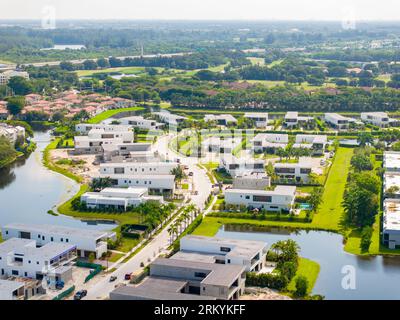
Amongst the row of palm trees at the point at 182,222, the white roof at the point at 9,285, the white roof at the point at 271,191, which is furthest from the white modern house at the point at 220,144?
the white roof at the point at 9,285

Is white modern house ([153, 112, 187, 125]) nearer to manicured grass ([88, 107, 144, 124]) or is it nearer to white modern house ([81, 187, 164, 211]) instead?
manicured grass ([88, 107, 144, 124])

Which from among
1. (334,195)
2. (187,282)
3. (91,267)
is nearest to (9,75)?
(334,195)

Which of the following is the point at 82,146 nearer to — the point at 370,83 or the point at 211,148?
the point at 211,148

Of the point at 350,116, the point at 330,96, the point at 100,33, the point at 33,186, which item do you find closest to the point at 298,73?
the point at 330,96

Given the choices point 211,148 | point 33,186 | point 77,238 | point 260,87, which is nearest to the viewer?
point 77,238

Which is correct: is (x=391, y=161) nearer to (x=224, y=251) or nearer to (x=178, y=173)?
(x=178, y=173)

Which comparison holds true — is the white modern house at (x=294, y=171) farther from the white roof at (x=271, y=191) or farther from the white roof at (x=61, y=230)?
the white roof at (x=61, y=230)
